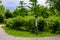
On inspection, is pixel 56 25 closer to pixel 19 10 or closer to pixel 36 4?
pixel 36 4

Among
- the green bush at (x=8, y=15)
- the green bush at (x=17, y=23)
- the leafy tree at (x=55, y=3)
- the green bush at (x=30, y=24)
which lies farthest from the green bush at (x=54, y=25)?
the green bush at (x=8, y=15)

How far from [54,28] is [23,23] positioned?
5417 millimetres

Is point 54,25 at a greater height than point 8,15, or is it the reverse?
point 54,25

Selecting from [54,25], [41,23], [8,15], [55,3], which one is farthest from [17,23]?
[8,15]

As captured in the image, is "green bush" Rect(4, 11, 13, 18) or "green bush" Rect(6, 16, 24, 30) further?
"green bush" Rect(4, 11, 13, 18)

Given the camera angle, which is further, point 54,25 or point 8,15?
point 8,15

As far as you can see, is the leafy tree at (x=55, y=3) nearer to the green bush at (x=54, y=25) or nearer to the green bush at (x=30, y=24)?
the green bush at (x=54, y=25)

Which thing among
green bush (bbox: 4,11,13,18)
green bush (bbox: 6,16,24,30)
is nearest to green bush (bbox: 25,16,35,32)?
green bush (bbox: 6,16,24,30)

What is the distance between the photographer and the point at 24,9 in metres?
37.3

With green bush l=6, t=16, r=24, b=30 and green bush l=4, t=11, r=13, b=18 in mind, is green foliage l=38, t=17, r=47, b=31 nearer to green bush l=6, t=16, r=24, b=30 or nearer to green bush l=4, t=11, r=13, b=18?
green bush l=6, t=16, r=24, b=30

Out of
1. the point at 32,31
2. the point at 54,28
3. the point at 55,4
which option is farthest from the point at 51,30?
the point at 55,4

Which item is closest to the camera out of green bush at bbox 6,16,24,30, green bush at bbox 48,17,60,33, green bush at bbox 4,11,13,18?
green bush at bbox 48,17,60,33

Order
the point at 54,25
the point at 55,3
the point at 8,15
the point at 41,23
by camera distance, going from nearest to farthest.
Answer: the point at 54,25 < the point at 41,23 < the point at 55,3 < the point at 8,15

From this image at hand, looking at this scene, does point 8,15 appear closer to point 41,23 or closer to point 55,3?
point 55,3
